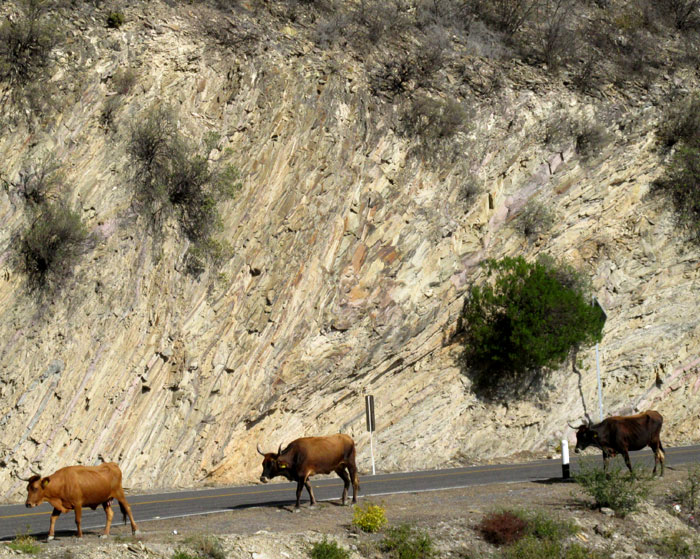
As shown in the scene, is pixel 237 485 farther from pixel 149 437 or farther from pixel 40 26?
pixel 40 26

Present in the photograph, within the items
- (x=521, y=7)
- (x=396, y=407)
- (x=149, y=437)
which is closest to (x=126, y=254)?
(x=149, y=437)

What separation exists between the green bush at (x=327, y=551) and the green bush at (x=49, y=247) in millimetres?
14246

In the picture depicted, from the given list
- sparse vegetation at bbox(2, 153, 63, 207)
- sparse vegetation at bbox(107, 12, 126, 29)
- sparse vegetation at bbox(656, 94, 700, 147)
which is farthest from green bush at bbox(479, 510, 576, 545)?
sparse vegetation at bbox(656, 94, 700, 147)

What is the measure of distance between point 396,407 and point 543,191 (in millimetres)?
10924

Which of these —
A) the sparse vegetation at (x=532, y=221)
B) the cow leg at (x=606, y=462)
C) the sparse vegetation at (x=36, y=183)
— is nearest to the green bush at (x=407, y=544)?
the cow leg at (x=606, y=462)

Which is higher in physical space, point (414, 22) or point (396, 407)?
point (414, 22)

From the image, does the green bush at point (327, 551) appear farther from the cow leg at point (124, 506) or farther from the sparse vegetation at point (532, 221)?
the sparse vegetation at point (532, 221)

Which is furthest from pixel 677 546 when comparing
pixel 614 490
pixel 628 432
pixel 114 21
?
pixel 114 21

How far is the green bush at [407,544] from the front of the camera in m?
12.8

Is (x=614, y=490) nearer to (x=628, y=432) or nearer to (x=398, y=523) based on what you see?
(x=628, y=432)

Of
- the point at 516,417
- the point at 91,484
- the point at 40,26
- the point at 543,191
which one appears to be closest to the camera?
the point at 91,484

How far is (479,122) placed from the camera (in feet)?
107

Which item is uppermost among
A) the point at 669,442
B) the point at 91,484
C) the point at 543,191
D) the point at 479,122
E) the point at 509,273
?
the point at 479,122

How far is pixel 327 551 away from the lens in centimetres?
1223
